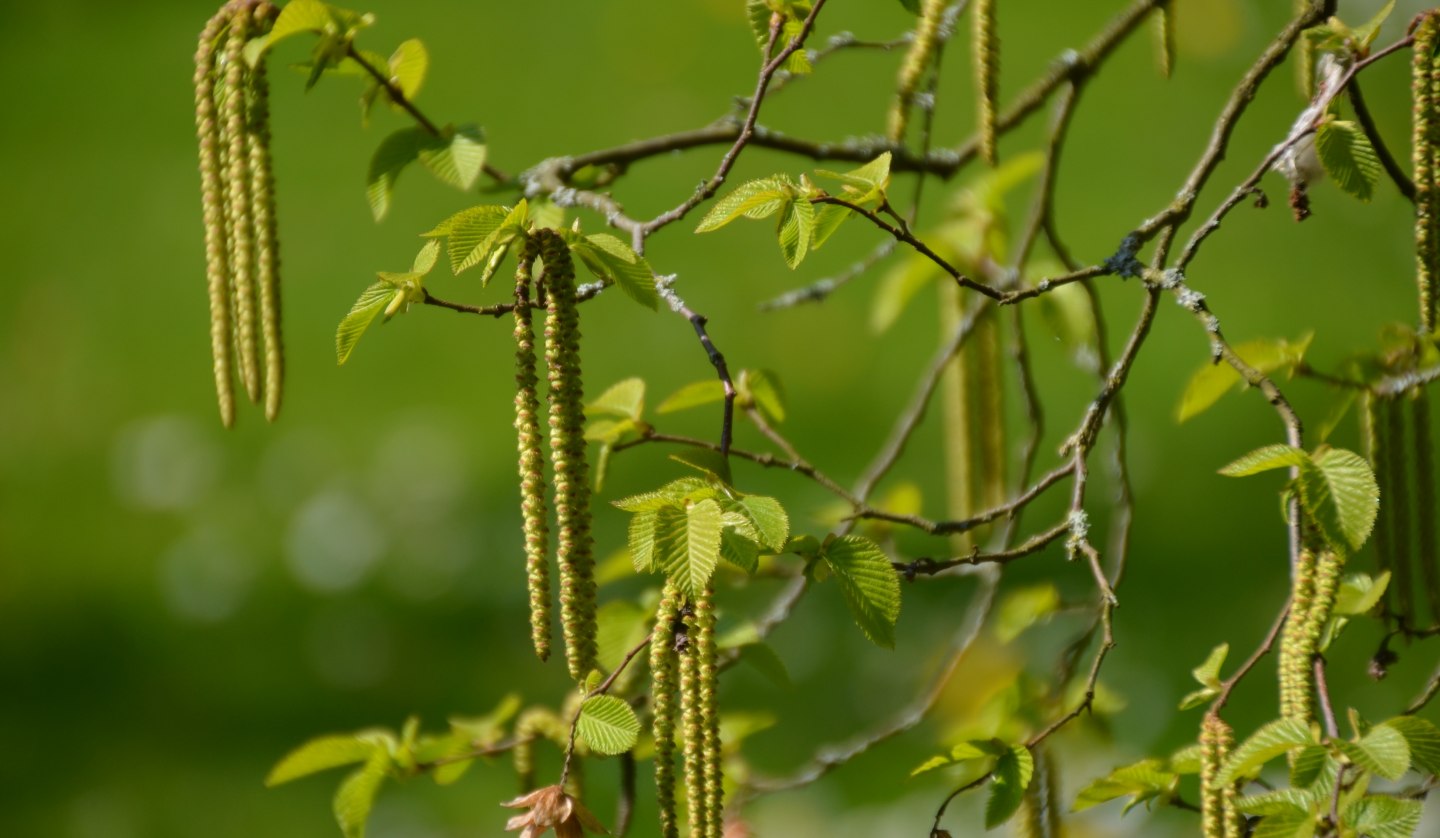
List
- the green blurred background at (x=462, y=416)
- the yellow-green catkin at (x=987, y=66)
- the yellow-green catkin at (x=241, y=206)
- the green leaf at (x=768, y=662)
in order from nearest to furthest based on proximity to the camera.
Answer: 1. the yellow-green catkin at (x=241, y=206)
2. the yellow-green catkin at (x=987, y=66)
3. the green leaf at (x=768, y=662)
4. the green blurred background at (x=462, y=416)

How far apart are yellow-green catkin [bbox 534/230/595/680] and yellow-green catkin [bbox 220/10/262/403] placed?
282 mm

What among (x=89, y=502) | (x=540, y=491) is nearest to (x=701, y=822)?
(x=540, y=491)

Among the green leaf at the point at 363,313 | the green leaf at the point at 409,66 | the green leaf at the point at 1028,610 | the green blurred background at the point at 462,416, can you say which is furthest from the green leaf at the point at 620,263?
the green blurred background at the point at 462,416

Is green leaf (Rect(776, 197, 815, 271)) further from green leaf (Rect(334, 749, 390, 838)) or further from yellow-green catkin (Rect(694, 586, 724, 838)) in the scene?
green leaf (Rect(334, 749, 390, 838))

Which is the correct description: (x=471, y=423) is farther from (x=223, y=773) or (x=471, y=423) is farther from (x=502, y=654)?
(x=223, y=773)

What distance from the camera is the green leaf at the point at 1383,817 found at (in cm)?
96

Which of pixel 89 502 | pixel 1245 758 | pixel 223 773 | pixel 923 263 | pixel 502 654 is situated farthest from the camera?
pixel 89 502

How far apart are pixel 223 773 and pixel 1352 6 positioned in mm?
2971

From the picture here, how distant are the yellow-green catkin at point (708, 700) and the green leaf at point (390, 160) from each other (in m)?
0.51

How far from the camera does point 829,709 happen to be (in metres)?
2.55


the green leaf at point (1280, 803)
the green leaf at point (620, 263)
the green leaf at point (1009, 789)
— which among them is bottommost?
the green leaf at point (1009, 789)

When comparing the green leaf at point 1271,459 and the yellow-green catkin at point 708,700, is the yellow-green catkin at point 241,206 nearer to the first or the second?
the yellow-green catkin at point 708,700

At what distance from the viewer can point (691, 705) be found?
3.10 ft

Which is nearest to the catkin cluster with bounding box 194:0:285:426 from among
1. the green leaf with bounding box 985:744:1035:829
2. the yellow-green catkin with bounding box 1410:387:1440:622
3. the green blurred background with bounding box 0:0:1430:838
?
the green leaf with bounding box 985:744:1035:829
